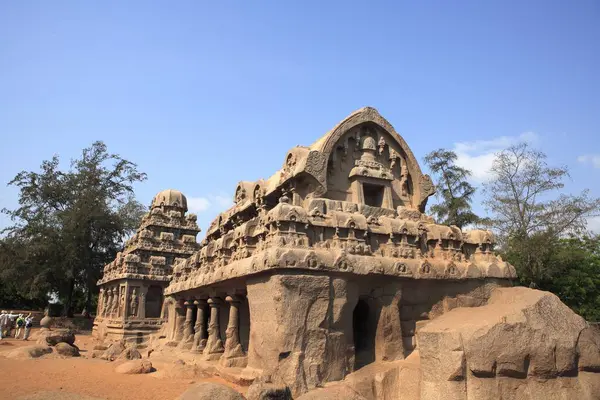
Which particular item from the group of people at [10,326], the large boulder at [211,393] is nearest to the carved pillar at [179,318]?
the group of people at [10,326]

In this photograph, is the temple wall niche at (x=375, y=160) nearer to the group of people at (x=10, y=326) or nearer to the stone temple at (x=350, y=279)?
the stone temple at (x=350, y=279)

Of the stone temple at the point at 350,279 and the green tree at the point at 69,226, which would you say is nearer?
the stone temple at the point at 350,279

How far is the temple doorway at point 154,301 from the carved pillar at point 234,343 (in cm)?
1481

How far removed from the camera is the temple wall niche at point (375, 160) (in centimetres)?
1302

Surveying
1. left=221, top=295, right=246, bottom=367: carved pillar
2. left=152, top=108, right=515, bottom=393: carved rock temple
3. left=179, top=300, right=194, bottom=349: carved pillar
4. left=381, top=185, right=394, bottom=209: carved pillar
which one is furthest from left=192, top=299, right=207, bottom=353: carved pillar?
left=381, top=185, right=394, bottom=209: carved pillar

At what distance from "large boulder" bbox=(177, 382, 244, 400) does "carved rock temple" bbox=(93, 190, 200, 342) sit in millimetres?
16874

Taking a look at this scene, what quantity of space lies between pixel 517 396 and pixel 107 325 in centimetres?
2224

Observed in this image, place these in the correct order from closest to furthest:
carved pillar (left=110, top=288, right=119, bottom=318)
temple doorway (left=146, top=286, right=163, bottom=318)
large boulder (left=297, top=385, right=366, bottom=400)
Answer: large boulder (left=297, top=385, right=366, bottom=400) < temple doorway (left=146, top=286, right=163, bottom=318) < carved pillar (left=110, top=288, right=119, bottom=318)

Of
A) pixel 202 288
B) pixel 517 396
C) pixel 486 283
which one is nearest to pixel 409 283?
pixel 486 283

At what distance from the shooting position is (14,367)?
1327cm

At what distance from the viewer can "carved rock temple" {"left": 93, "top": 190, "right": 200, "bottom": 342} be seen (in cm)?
2448

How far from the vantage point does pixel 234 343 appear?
40.5 feet

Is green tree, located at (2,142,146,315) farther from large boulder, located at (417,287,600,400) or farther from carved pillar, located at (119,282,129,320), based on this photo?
large boulder, located at (417,287,600,400)

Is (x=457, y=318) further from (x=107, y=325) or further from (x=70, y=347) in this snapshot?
(x=107, y=325)
